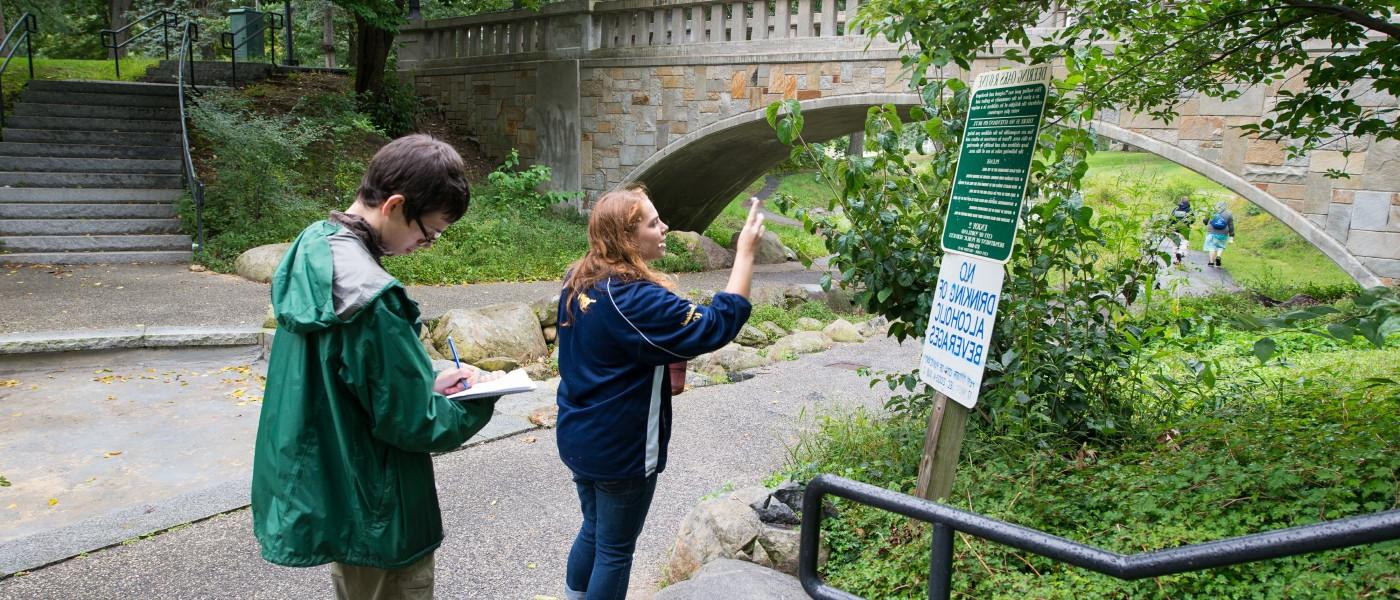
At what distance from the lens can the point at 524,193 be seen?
619 inches

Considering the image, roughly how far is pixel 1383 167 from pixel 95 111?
16.9 metres

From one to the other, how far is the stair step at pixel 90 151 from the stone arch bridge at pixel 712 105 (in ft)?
18.9

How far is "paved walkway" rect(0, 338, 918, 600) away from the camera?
12.2 ft

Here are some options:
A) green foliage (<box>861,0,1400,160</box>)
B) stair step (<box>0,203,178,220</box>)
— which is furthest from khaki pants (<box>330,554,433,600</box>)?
stair step (<box>0,203,178,220</box>)

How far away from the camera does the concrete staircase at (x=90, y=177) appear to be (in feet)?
37.2

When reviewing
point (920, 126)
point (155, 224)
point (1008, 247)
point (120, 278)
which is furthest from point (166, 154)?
point (1008, 247)

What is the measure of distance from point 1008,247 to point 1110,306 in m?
1.77

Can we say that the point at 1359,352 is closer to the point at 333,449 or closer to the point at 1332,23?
the point at 1332,23

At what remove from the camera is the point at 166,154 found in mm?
13602

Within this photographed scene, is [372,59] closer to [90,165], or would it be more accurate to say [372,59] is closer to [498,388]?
[90,165]

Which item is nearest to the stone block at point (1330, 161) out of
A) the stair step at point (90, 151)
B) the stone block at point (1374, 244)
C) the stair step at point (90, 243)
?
the stone block at point (1374, 244)

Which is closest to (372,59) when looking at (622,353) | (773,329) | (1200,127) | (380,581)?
(773,329)

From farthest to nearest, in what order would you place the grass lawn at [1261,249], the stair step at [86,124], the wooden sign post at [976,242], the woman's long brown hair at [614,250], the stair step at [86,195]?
the grass lawn at [1261,249] → the stair step at [86,124] → the stair step at [86,195] → the woman's long brown hair at [614,250] → the wooden sign post at [976,242]

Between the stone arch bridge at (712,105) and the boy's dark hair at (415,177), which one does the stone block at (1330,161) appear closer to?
the stone arch bridge at (712,105)
